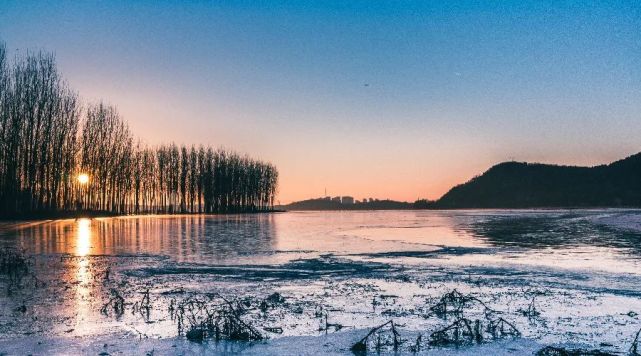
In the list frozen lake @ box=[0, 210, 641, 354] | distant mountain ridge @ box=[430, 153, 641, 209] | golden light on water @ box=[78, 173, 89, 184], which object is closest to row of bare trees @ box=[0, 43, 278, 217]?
golden light on water @ box=[78, 173, 89, 184]

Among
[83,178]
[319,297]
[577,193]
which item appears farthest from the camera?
[577,193]

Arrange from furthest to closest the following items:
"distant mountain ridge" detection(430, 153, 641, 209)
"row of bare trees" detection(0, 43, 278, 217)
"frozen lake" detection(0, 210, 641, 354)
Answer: "distant mountain ridge" detection(430, 153, 641, 209) < "row of bare trees" detection(0, 43, 278, 217) < "frozen lake" detection(0, 210, 641, 354)

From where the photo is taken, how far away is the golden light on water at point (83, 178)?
71.4m

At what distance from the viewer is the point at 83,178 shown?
237 feet

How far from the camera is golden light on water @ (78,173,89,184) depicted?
71.4 m

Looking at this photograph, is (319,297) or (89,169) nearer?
(319,297)

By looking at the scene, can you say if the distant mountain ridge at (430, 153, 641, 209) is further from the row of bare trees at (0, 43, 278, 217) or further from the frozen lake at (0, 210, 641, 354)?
the frozen lake at (0, 210, 641, 354)

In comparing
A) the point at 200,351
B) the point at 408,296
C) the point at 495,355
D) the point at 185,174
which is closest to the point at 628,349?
the point at 495,355

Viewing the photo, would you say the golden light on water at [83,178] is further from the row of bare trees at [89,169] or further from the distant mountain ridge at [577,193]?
the distant mountain ridge at [577,193]

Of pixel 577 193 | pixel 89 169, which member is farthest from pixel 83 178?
pixel 577 193

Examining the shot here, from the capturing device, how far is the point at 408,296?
10867 mm

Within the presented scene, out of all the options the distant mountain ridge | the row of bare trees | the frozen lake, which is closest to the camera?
the frozen lake

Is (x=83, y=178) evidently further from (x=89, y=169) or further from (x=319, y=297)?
(x=319, y=297)

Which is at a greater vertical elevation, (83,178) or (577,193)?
(83,178)
